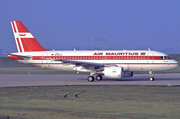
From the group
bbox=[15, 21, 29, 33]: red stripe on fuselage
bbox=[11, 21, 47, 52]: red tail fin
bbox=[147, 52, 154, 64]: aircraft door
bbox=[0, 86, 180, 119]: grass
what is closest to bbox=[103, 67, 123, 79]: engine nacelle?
bbox=[147, 52, 154, 64]: aircraft door

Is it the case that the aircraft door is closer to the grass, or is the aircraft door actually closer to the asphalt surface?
the asphalt surface

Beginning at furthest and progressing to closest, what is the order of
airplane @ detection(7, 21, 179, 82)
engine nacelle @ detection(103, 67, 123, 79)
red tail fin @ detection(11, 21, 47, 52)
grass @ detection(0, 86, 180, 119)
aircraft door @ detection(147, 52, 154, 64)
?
red tail fin @ detection(11, 21, 47, 52), aircraft door @ detection(147, 52, 154, 64), airplane @ detection(7, 21, 179, 82), engine nacelle @ detection(103, 67, 123, 79), grass @ detection(0, 86, 180, 119)

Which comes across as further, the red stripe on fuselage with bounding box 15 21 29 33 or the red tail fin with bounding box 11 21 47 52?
the red stripe on fuselage with bounding box 15 21 29 33

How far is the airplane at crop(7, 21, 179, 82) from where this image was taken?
33406mm

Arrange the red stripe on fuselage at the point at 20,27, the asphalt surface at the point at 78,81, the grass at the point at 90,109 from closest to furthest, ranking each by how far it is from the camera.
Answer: the grass at the point at 90,109
the asphalt surface at the point at 78,81
the red stripe on fuselage at the point at 20,27

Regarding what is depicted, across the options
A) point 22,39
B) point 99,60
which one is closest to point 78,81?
point 99,60

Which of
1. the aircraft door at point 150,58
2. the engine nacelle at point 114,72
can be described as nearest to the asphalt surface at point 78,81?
the engine nacelle at point 114,72

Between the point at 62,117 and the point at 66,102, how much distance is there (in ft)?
14.8

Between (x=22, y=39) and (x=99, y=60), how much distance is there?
10.7m

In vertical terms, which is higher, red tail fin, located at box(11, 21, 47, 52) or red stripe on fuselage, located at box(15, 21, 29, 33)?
red stripe on fuselage, located at box(15, 21, 29, 33)

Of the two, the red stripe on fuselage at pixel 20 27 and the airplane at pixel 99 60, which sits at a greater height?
the red stripe on fuselage at pixel 20 27

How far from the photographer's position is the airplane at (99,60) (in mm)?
33406

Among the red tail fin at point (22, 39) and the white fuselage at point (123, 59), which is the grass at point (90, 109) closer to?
the white fuselage at point (123, 59)

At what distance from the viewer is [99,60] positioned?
112 feet
